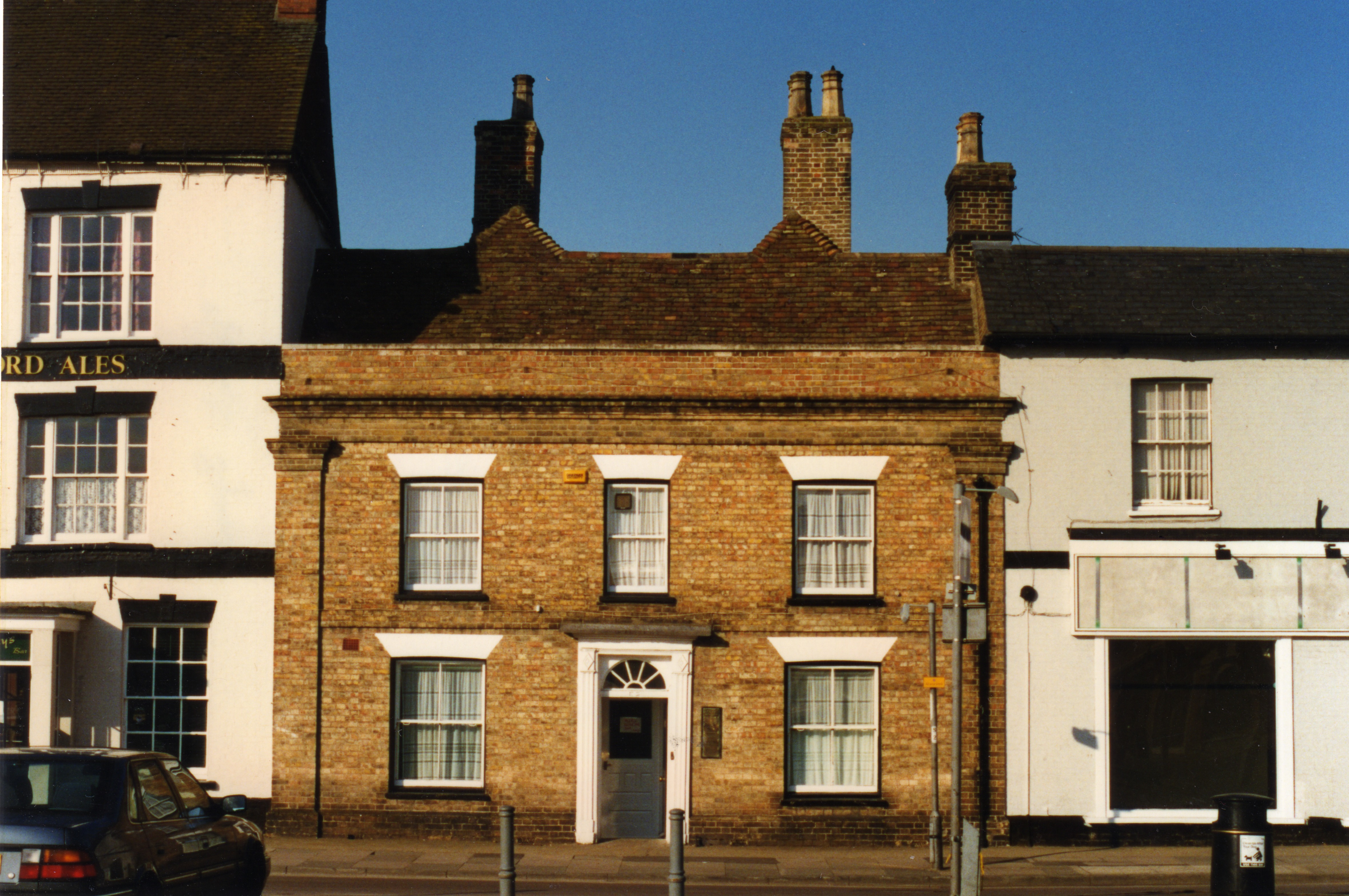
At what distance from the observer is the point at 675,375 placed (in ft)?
59.5

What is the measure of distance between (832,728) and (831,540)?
103 inches

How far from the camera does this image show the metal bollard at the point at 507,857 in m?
11.1

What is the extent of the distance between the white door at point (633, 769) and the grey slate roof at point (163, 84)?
9.43 metres

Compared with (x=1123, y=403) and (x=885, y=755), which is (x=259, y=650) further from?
(x=1123, y=403)

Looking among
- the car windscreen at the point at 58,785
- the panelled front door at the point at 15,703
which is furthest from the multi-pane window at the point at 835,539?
the panelled front door at the point at 15,703

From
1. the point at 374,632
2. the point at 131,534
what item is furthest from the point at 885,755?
the point at 131,534

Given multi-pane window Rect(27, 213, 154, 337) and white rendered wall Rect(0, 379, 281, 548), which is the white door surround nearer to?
white rendered wall Rect(0, 379, 281, 548)

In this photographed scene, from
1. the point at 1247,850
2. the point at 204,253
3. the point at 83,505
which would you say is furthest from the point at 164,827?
the point at 204,253

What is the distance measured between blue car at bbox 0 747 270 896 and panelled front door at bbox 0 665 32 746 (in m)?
8.04

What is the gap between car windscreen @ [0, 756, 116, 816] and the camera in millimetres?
9047

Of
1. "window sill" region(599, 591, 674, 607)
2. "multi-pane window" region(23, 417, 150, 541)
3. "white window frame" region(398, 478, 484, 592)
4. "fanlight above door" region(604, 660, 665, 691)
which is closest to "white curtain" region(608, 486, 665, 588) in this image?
"window sill" region(599, 591, 674, 607)

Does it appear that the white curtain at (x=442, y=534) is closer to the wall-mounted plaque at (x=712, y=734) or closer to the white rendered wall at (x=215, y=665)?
the white rendered wall at (x=215, y=665)

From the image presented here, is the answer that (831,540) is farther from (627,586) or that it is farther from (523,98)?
(523,98)

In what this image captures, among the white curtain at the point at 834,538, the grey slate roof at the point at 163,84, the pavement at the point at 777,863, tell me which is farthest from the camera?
the grey slate roof at the point at 163,84
